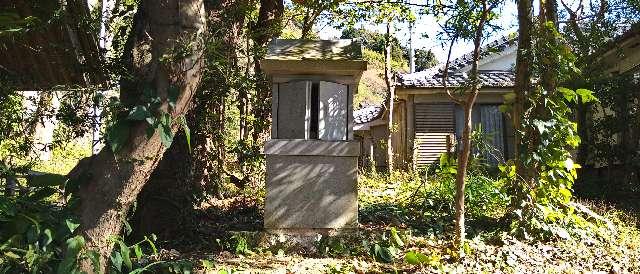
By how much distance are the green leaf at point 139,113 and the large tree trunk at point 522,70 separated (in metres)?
4.68

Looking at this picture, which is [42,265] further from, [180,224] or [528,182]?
[528,182]

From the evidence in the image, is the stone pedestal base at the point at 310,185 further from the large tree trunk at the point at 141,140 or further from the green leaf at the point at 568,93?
the green leaf at the point at 568,93

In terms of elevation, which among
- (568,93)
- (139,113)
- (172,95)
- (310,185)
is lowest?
(310,185)

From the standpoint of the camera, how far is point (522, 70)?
6.62m

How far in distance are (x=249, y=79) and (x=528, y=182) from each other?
3.62 meters

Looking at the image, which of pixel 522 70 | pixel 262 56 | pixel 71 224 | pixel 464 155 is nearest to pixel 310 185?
pixel 262 56

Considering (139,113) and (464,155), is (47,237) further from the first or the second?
(464,155)

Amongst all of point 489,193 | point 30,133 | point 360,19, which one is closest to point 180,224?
point 30,133

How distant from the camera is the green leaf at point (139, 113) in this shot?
11.0 feet

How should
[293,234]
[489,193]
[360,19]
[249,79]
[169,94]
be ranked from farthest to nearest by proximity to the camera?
1. [360,19]
2. [489,193]
3. [249,79]
4. [293,234]
5. [169,94]

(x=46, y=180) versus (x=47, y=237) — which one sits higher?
(x=46, y=180)

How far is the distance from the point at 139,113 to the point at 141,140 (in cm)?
21

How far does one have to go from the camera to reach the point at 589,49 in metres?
10.3

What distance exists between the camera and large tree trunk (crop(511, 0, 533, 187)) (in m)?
6.52
